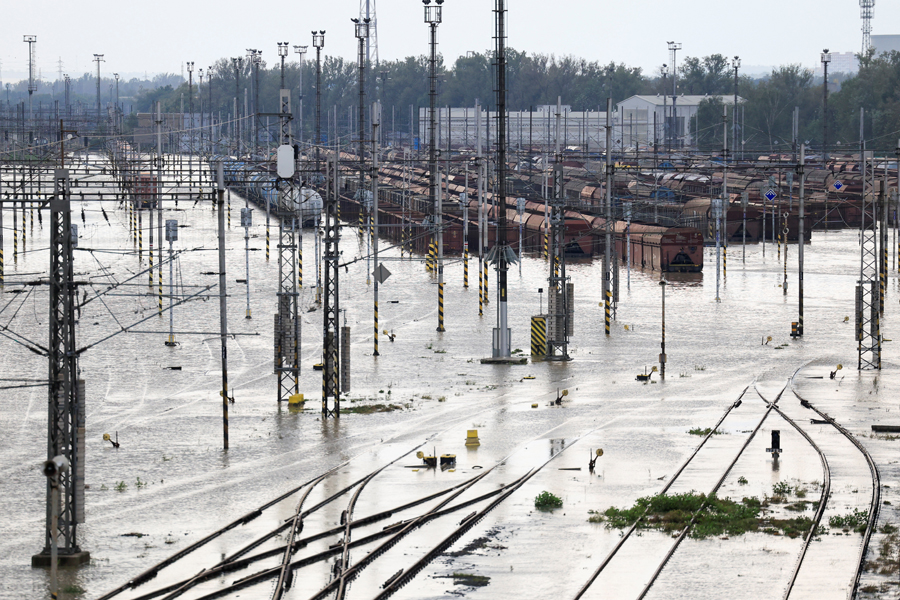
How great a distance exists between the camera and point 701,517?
19.9 meters

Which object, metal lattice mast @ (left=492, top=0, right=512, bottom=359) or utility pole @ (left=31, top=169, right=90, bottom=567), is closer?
utility pole @ (left=31, top=169, right=90, bottom=567)

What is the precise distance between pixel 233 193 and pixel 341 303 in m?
75.3

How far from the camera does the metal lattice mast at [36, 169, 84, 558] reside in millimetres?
17641

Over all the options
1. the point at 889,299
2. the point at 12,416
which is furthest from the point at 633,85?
the point at 12,416

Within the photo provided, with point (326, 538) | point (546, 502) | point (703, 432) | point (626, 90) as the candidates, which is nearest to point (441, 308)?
point (703, 432)

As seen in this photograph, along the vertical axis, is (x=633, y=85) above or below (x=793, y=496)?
above

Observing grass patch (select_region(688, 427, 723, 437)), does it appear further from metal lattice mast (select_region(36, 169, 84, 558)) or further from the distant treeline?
the distant treeline

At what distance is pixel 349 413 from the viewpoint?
29.5m

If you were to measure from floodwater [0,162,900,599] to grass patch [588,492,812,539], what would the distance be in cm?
34

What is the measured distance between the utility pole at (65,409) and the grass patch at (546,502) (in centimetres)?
720

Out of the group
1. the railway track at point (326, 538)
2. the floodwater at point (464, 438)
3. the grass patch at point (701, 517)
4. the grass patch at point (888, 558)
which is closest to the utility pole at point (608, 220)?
the floodwater at point (464, 438)

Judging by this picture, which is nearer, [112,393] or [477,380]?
[112,393]

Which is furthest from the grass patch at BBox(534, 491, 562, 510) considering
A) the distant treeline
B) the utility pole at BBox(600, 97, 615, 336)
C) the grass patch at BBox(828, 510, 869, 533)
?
the distant treeline

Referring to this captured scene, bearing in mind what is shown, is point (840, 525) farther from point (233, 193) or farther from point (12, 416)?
point (233, 193)
